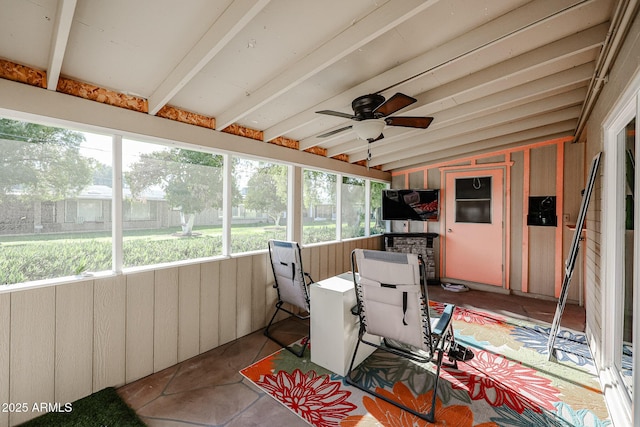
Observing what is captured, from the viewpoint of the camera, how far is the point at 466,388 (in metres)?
2.22

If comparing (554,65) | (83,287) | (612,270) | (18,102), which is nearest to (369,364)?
(612,270)

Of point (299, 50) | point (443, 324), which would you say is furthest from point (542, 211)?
point (299, 50)

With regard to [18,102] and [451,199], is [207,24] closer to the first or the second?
[18,102]

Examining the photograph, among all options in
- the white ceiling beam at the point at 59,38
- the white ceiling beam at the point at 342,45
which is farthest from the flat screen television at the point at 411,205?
the white ceiling beam at the point at 59,38

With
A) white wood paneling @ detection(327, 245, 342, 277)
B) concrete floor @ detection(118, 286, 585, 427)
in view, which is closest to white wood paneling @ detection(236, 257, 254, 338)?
concrete floor @ detection(118, 286, 585, 427)

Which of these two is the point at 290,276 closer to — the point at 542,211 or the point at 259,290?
the point at 259,290

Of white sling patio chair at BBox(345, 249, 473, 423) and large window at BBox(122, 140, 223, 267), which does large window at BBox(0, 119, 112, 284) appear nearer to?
large window at BBox(122, 140, 223, 267)

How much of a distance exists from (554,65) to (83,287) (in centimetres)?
439

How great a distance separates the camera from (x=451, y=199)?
538 centimetres

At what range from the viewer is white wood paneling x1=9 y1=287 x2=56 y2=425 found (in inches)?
72.2

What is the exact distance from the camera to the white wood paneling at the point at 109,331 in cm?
216

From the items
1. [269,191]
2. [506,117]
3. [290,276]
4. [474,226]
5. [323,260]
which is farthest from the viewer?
[474,226]

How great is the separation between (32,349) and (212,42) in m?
2.46

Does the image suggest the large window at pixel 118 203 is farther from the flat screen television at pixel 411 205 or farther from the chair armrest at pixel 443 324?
the flat screen television at pixel 411 205
